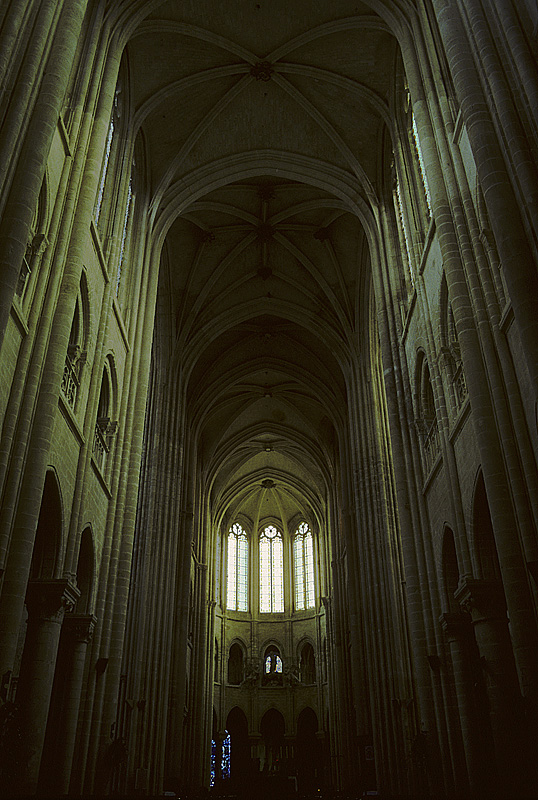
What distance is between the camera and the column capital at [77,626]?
496 inches

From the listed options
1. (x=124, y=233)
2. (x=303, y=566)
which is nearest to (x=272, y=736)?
(x=303, y=566)

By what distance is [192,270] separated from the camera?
1019 inches

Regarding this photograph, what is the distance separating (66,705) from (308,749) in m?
31.0

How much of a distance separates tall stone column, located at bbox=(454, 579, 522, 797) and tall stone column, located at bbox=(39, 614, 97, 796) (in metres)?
6.72

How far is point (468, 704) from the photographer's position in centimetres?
1188

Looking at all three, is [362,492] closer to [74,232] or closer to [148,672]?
[148,672]

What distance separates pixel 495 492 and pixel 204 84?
1489cm

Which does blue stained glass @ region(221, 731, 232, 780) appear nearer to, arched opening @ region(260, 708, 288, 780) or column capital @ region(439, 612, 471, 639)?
arched opening @ region(260, 708, 288, 780)

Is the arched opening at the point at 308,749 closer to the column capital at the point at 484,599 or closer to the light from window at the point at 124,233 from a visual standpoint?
the light from window at the point at 124,233

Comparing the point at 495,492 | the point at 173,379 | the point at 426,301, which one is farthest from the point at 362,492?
the point at 495,492

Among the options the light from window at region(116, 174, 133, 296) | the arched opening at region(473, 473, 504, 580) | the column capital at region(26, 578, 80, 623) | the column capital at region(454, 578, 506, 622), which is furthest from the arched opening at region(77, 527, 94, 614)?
the arched opening at region(473, 473, 504, 580)

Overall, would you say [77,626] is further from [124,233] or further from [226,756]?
[226,756]

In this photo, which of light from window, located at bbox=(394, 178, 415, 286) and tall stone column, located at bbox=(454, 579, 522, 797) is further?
light from window, located at bbox=(394, 178, 415, 286)

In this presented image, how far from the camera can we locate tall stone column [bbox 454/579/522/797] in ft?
28.5
